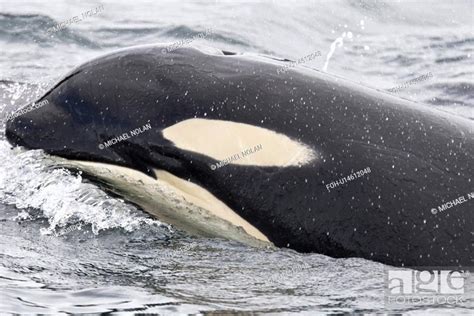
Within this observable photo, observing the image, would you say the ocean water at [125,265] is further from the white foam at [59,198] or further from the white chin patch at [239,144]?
the white chin patch at [239,144]

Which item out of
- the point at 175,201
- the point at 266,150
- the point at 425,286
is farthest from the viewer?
the point at 175,201

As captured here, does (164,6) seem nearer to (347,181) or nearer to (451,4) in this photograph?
(451,4)

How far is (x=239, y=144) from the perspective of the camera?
22.5ft

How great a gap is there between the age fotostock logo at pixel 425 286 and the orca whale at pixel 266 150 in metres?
0.07

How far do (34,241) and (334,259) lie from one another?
7.44 ft

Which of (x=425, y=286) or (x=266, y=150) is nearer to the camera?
(x=425, y=286)

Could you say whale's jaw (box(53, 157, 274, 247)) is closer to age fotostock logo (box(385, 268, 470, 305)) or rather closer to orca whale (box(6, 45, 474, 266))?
orca whale (box(6, 45, 474, 266))

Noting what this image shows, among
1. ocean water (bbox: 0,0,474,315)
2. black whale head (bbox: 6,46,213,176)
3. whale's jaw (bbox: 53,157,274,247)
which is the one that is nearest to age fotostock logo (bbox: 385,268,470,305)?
ocean water (bbox: 0,0,474,315)

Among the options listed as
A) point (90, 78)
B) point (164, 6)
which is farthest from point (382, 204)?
point (164, 6)

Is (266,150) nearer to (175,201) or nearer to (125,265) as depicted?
(175,201)

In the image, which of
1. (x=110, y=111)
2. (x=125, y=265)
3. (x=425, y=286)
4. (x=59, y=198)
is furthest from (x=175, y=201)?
(x=425, y=286)

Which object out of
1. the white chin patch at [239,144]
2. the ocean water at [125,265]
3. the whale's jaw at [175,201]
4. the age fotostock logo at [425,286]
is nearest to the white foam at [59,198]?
the ocean water at [125,265]

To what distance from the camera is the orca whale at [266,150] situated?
662 cm

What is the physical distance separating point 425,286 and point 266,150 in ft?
4.60
